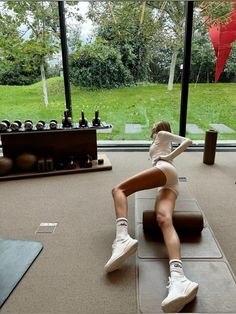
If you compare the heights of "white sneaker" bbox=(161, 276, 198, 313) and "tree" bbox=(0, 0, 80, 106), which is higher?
"tree" bbox=(0, 0, 80, 106)

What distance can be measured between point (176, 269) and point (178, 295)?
15 centimetres

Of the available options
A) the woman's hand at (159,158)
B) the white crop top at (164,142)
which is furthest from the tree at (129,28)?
the woman's hand at (159,158)

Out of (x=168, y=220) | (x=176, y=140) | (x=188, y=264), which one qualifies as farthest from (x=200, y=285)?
(x=176, y=140)

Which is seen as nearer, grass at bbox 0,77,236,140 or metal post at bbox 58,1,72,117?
metal post at bbox 58,1,72,117

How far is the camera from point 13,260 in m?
1.92

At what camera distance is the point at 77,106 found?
452 centimetres

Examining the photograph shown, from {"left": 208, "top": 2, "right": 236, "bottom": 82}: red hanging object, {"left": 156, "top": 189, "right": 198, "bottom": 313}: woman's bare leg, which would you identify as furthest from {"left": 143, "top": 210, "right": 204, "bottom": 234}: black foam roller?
{"left": 208, "top": 2, "right": 236, "bottom": 82}: red hanging object

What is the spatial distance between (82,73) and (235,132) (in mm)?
2772

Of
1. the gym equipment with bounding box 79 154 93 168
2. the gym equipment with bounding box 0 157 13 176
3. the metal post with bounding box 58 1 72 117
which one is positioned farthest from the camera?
the metal post with bounding box 58 1 72 117

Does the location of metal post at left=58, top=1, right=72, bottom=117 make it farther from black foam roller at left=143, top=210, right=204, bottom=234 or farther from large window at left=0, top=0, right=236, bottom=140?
black foam roller at left=143, top=210, right=204, bottom=234

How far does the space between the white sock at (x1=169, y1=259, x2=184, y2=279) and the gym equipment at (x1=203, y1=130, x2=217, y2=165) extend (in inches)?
94.3

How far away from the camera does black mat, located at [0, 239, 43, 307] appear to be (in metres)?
1.70

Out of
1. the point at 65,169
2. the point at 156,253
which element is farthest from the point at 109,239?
the point at 65,169

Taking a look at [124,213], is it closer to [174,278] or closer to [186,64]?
[174,278]
